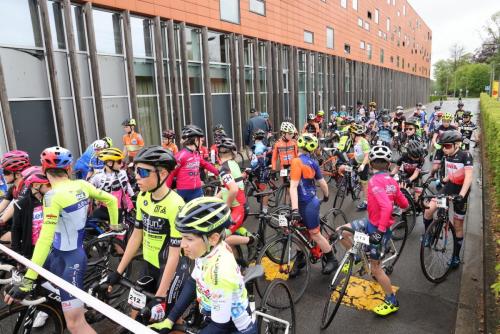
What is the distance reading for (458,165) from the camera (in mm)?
5473

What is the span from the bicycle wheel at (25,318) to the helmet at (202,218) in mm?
2103

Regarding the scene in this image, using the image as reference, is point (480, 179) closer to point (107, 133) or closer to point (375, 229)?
point (375, 229)

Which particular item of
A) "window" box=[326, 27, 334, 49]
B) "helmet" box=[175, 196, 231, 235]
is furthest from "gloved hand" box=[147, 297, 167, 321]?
"window" box=[326, 27, 334, 49]

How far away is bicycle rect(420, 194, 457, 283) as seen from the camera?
5.06m

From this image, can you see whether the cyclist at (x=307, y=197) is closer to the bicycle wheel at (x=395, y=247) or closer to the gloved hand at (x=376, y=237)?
the bicycle wheel at (x=395, y=247)

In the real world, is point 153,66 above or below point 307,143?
above

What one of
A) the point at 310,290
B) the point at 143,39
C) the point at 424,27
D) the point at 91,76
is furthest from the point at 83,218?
the point at 424,27

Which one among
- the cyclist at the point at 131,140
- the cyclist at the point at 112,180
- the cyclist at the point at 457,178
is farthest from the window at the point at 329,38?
the cyclist at the point at 112,180

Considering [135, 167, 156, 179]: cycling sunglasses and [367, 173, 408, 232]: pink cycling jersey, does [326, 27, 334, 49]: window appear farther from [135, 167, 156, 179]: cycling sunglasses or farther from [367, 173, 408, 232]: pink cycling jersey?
[135, 167, 156, 179]: cycling sunglasses

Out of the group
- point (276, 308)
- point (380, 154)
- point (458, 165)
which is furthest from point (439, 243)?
point (276, 308)

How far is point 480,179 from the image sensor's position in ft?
35.4

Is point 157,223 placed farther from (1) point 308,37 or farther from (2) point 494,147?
(1) point 308,37

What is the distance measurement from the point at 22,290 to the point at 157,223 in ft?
4.26

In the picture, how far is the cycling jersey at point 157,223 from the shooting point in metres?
3.16
